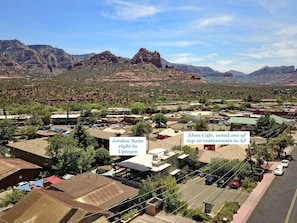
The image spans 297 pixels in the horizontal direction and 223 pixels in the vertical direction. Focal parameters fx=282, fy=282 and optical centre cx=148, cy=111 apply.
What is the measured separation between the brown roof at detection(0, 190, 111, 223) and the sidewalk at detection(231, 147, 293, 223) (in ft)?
33.8

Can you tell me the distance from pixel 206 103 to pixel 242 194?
88.3 m

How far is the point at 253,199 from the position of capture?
25203 mm

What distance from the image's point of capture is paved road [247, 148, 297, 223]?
21.5 m

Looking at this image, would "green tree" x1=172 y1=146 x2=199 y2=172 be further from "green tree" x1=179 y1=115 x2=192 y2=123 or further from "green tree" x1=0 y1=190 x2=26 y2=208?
"green tree" x1=179 y1=115 x2=192 y2=123

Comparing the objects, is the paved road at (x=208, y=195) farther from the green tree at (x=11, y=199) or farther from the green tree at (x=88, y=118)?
the green tree at (x=88, y=118)

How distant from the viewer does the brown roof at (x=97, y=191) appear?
22.0 metres

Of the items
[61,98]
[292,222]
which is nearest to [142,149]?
[292,222]

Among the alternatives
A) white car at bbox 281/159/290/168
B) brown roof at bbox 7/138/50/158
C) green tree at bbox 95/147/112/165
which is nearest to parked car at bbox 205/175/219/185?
white car at bbox 281/159/290/168

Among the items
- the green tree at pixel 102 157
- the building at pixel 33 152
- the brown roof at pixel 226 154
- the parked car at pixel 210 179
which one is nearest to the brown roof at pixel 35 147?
the building at pixel 33 152

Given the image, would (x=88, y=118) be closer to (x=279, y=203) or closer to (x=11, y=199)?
(x=11, y=199)

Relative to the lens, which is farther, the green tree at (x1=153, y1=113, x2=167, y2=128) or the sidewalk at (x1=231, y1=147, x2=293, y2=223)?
the green tree at (x1=153, y1=113, x2=167, y2=128)

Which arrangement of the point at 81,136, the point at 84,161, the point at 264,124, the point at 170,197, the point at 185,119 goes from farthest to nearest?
1. the point at 185,119
2. the point at 264,124
3. the point at 81,136
4. the point at 84,161
5. the point at 170,197

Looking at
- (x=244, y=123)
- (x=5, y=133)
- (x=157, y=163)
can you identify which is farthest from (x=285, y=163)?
(x=5, y=133)

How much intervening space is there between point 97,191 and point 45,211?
Result: 20.2 feet
